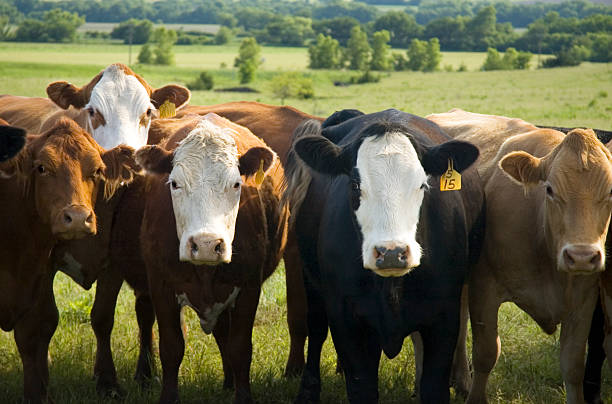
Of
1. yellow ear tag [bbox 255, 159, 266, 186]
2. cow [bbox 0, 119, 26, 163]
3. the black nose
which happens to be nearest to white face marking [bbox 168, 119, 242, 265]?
yellow ear tag [bbox 255, 159, 266, 186]

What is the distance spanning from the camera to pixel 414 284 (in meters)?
4.51

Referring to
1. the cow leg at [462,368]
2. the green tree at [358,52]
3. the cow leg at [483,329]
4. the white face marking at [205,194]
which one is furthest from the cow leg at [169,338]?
the green tree at [358,52]

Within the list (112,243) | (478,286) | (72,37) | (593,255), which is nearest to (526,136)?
(478,286)

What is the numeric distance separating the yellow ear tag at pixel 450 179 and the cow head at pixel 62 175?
83.8 inches

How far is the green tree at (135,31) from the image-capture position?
118625mm

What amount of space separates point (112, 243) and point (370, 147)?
7.59 feet

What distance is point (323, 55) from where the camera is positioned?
4289 inches

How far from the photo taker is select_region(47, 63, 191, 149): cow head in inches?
254

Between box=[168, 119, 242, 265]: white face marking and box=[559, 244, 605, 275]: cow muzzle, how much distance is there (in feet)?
6.41

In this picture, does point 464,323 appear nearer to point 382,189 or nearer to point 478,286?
point 478,286

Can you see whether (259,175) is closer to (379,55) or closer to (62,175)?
(62,175)

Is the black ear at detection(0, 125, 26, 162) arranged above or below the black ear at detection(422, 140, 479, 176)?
below

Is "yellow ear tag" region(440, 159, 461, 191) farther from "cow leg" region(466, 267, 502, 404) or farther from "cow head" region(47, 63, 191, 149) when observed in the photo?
"cow head" region(47, 63, 191, 149)

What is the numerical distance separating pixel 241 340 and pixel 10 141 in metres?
1.96
